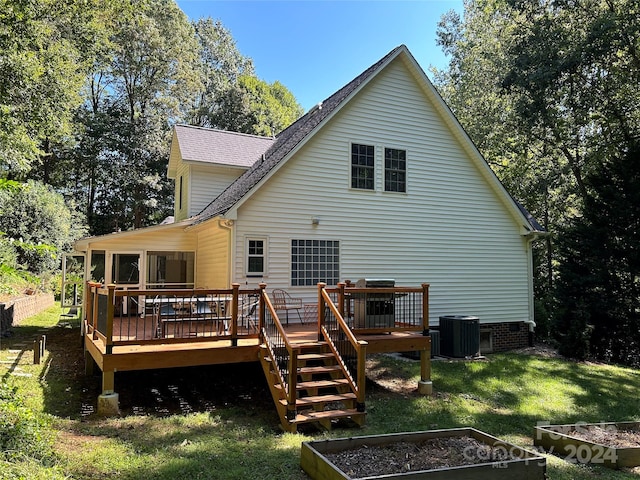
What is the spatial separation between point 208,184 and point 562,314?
11.9m

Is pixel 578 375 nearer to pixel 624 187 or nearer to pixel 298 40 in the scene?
pixel 624 187

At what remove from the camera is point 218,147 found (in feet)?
50.4

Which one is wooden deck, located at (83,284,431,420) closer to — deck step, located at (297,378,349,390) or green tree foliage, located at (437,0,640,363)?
deck step, located at (297,378,349,390)

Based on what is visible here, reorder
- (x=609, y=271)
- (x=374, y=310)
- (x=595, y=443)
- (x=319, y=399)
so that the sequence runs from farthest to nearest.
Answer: (x=609, y=271)
(x=374, y=310)
(x=319, y=399)
(x=595, y=443)

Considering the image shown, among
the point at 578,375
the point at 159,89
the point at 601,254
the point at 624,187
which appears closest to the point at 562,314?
the point at 601,254

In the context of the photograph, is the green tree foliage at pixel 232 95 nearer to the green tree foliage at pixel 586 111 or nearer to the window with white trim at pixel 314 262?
the green tree foliage at pixel 586 111

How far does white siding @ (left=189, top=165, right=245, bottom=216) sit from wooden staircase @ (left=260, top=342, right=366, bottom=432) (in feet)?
27.4

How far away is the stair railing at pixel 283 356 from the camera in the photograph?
605 cm

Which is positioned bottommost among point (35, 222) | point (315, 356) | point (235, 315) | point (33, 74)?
point (315, 356)

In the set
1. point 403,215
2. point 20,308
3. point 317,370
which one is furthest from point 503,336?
point 20,308

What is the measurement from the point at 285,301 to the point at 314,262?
126cm

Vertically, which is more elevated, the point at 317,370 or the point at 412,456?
the point at 317,370

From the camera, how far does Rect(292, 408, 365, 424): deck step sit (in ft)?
19.8

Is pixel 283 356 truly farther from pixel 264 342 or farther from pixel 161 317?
pixel 161 317
